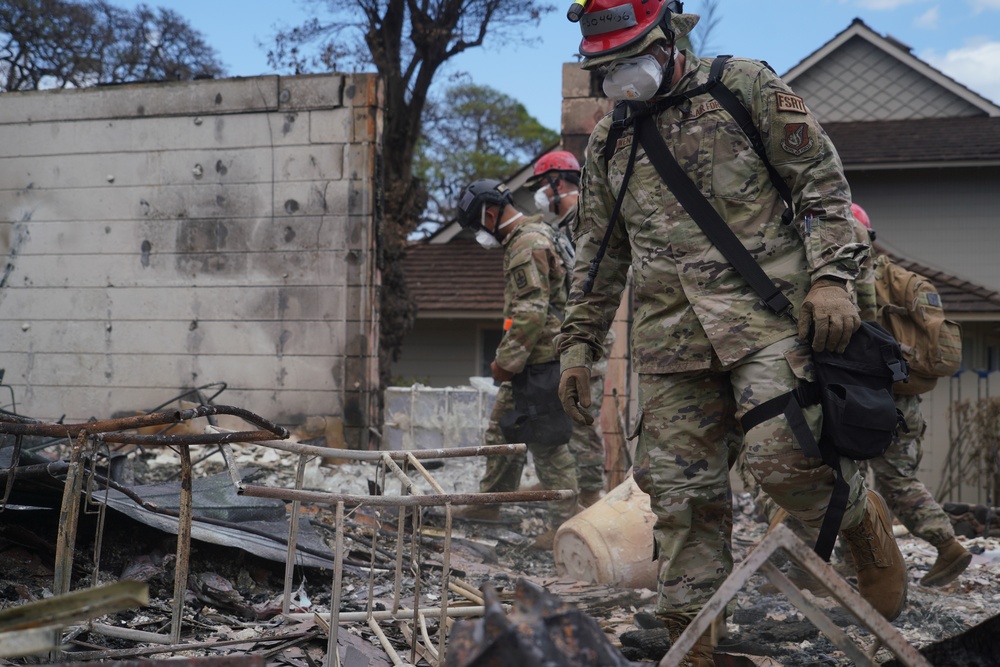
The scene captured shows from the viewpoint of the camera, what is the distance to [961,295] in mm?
11516

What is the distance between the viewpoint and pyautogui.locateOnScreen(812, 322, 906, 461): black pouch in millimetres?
2602

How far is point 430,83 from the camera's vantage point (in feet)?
53.2

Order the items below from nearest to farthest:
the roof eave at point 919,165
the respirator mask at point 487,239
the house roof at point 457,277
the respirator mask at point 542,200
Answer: the respirator mask at point 487,239 < the respirator mask at point 542,200 < the roof eave at point 919,165 < the house roof at point 457,277

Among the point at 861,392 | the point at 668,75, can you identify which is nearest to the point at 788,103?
the point at 668,75

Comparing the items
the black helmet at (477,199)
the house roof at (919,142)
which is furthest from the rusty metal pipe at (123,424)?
the house roof at (919,142)

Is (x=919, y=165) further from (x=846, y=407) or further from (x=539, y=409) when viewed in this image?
(x=846, y=407)

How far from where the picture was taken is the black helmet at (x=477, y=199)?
5730 millimetres

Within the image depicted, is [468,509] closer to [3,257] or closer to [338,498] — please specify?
[338,498]

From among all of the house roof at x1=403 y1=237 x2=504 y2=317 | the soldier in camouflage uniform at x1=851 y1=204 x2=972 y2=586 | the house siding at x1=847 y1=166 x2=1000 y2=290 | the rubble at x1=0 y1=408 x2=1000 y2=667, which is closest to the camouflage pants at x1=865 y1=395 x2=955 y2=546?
the soldier in camouflage uniform at x1=851 y1=204 x2=972 y2=586

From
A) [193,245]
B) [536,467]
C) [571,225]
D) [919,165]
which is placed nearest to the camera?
[536,467]

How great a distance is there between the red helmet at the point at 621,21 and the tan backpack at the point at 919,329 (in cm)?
290

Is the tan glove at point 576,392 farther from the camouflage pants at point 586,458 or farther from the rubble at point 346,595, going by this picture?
the camouflage pants at point 586,458

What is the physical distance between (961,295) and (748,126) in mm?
9866

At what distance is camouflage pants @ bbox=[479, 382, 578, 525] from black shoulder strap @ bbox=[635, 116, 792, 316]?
2.93m
